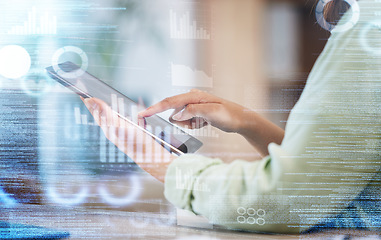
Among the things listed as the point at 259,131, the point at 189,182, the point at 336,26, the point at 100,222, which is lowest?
the point at 100,222

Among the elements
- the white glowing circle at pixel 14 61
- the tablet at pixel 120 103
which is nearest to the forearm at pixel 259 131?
the tablet at pixel 120 103

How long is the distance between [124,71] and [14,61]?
262 millimetres

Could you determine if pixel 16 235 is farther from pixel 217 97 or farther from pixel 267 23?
pixel 267 23

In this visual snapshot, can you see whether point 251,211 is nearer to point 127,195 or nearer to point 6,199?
point 127,195

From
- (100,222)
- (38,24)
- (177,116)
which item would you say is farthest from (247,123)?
(38,24)

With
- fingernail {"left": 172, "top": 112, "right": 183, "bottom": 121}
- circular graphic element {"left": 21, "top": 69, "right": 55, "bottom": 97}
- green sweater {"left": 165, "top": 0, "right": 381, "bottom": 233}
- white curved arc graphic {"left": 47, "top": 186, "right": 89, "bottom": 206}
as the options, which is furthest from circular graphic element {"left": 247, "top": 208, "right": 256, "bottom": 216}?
circular graphic element {"left": 21, "top": 69, "right": 55, "bottom": 97}

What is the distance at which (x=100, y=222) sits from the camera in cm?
84

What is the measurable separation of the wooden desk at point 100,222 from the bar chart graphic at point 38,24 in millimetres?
400

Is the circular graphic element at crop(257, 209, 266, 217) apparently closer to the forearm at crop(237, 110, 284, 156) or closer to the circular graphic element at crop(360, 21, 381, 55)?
the forearm at crop(237, 110, 284, 156)

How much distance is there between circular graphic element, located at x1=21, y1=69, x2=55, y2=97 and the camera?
0.82 m

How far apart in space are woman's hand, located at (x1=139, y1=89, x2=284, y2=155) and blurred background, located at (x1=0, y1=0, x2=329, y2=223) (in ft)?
0.05

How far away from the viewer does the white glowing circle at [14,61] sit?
2.71ft

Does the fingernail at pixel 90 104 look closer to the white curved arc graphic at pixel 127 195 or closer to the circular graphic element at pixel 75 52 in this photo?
the circular graphic element at pixel 75 52

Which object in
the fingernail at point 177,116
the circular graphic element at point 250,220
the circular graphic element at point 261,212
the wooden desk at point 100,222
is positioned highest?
the fingernail at point 177,116
